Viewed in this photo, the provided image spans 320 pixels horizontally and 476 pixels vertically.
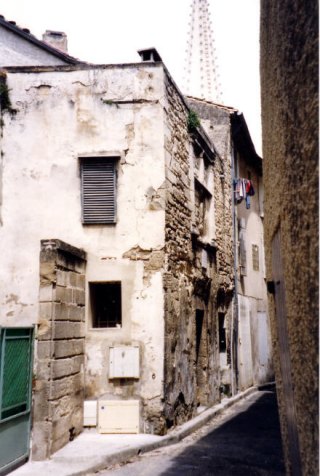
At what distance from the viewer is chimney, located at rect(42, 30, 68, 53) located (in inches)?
631

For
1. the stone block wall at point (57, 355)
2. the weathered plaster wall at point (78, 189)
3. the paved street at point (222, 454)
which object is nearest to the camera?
the paved street at point (222, 454)

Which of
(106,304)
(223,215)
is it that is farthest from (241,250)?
(106,304)

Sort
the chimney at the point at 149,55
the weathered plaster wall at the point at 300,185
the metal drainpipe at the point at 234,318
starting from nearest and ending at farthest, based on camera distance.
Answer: the weathered plaster wall at the point at 300,185
the chimney at the point at 149,55
the metal drainpipe at the point at 234,318

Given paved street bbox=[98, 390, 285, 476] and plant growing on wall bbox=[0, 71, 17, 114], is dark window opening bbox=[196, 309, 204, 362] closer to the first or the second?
paved street bbox=[98, 390, 285, 476]

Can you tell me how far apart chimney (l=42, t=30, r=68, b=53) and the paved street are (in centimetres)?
1202

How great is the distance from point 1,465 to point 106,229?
420 cm

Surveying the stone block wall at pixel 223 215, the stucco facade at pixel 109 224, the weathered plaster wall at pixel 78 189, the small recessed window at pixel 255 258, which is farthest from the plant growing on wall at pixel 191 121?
the small recessed window at pixel 255 258

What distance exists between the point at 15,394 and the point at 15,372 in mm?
260

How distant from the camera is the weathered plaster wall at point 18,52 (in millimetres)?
13461

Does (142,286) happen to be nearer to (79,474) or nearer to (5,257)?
(5,257)

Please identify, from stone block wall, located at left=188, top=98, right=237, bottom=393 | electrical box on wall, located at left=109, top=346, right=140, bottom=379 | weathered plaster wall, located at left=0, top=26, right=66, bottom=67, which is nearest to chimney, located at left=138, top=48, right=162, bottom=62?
stone block wall, located at left=188, top=98, right=237, bottom=393

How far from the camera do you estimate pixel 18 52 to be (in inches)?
546

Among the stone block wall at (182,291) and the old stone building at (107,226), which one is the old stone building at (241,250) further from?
the old stone building at (107,226)

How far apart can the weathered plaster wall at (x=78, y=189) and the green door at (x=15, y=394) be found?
6.29ft
